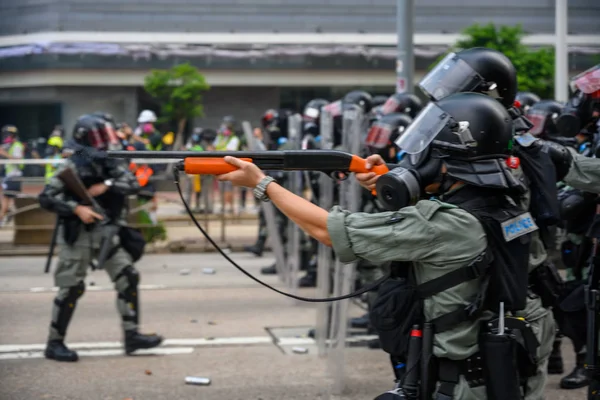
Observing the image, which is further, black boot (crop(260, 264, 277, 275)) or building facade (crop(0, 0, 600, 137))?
building facade (crop(0, 0, 600, 137))

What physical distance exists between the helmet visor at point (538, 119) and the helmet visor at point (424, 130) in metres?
3.35

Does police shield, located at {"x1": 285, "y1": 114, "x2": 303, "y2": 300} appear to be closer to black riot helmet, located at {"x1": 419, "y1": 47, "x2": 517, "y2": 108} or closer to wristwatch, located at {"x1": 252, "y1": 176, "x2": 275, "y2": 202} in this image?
black riot helmet, located at {"x1": 419, "y1": 47, "x2": 517, "y2": 108}

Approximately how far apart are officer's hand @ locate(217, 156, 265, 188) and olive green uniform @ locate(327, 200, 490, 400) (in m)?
0.34

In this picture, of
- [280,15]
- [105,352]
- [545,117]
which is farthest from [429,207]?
[280,15]

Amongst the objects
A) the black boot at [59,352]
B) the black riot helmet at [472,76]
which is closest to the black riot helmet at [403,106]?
the black riot helmet at [472,76]

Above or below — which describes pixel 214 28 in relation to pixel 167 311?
above

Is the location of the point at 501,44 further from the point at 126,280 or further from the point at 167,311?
the point at 126,280

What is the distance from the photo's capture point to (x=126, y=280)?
6586 millimetres

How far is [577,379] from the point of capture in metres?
5.76

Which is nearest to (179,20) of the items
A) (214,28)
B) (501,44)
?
(214,28)

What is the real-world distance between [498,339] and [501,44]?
50.3 ft

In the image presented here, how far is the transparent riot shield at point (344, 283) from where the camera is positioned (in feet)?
18.4

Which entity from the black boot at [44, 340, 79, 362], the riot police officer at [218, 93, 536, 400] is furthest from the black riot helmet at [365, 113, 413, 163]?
the riot police officer at [218, 93, 536, 400]

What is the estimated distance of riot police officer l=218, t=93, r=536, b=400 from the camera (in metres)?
3.00
